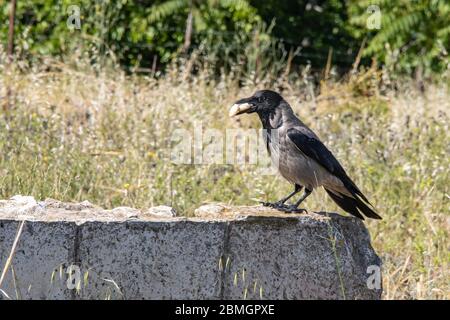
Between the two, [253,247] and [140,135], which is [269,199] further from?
[253,247]

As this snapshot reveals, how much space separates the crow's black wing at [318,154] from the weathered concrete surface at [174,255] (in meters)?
0.52

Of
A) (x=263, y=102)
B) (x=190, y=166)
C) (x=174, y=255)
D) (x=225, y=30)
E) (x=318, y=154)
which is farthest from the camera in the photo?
(x=225, y=30)

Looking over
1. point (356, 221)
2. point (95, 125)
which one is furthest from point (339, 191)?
point (95, 125)

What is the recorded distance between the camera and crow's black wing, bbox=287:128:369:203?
14.4 feet

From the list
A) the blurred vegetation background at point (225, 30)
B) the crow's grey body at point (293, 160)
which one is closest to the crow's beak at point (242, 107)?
the crow's grey body at point (293, 160)

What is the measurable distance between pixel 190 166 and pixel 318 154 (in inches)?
74.3

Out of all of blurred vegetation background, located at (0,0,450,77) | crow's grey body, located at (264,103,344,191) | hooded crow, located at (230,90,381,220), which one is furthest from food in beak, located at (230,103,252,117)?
blurred vegetation background, located at (0,0,450,77)

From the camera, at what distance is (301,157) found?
4430mm

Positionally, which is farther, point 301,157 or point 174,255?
point 301,157

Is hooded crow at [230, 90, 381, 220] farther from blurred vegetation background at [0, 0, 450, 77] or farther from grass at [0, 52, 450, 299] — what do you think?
blurred vegetation background at [0, 0, 450, 77]

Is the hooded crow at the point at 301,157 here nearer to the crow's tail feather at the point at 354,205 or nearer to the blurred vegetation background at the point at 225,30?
the crow's tail feather at the point at 354,205

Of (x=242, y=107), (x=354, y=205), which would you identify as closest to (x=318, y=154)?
(x=354, y=205)

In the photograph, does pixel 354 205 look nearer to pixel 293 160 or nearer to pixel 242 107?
pixel 293 160
